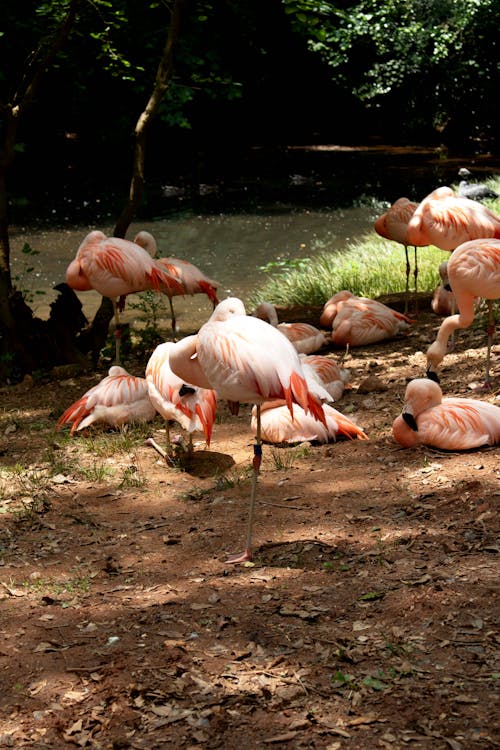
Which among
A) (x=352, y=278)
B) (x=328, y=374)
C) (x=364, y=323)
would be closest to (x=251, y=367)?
(x=328, y=374)

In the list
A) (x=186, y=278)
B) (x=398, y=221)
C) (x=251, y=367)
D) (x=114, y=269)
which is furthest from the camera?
(x=398, y=221)

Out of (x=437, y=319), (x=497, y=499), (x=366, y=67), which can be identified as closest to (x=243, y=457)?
(x=497, y=499)

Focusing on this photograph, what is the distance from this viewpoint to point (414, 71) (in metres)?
24.7

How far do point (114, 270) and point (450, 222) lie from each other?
2.39 metres

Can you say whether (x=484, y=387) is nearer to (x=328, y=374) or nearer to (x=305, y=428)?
(x=328, y=374)

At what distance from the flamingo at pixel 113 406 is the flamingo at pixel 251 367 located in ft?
5.93

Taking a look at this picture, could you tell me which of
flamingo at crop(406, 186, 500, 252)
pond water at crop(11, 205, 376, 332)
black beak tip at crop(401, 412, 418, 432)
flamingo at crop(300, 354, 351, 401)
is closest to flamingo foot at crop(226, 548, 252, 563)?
black beak tip at crop(401, 412, 418, 432)

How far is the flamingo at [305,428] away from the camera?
16.6 ft

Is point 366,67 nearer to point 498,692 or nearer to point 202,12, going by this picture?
point 202,12

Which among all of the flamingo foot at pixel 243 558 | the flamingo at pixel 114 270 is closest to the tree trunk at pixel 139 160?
the flamingo at pixel 114 270

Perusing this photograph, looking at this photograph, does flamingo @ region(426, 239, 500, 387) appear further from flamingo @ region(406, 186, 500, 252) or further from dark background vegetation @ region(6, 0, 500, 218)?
dark background vegetation @ region(6, 0, 500, 218)

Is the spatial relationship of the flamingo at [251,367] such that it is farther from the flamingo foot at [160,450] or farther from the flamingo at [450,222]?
the flamingo at [450,222]

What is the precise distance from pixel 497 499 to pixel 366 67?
2443cm

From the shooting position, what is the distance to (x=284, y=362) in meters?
3.60
